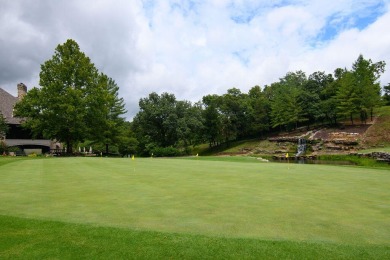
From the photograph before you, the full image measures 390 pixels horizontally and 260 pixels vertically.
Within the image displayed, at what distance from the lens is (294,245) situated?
4.38 metres

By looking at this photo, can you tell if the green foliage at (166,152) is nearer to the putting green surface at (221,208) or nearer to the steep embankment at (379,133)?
the steep embankment at (379,133)

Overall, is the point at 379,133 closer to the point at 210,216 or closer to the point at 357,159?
the point at 357,159

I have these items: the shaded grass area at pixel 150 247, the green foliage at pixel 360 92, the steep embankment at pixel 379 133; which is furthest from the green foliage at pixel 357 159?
the shaded grass area at pixel 150 247

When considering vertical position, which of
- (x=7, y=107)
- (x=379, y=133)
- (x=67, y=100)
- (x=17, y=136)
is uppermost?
(x=7, y=107)

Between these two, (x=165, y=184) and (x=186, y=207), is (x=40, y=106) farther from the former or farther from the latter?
(x=186, y=207)

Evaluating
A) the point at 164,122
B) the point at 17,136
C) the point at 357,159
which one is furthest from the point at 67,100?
the point at 357,159

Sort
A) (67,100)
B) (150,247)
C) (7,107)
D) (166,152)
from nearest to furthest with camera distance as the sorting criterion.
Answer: (150,247) → (67,100) → (7,107) → (166,152)

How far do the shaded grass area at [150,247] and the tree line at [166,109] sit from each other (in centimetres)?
3406

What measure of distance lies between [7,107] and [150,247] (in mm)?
55349

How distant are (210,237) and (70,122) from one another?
3726 centimetres

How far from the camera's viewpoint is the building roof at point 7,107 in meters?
48.2

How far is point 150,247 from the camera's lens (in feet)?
14.1

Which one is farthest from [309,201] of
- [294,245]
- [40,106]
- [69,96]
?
[40,106]

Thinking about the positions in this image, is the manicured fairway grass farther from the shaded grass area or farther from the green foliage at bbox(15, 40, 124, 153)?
the green foliage at bbox(15, 40, 124, 153)
